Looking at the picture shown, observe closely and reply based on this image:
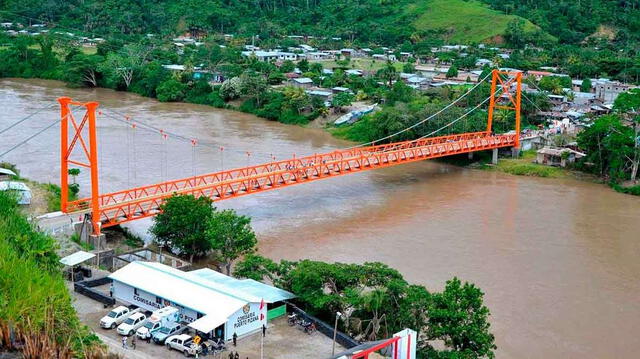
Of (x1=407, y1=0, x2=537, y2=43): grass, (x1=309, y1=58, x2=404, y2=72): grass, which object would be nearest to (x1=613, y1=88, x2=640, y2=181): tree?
(x1=309, y1=58, x2=404, y2=72): grass

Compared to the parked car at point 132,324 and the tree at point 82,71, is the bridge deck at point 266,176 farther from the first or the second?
the tree at point 82,71

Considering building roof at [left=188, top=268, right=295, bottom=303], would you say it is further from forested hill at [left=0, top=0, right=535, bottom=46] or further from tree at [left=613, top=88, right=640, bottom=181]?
forested hill at [left=0, top=0, right=535, bottom=46]

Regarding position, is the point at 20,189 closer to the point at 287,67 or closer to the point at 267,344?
the point at 267,344

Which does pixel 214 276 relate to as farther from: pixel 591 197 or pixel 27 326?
pixel 591 197

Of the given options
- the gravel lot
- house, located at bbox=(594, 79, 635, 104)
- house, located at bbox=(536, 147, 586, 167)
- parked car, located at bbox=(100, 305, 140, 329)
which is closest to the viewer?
the gravel lot

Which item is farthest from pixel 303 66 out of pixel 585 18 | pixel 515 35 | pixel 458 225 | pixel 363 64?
pixel 585 18
